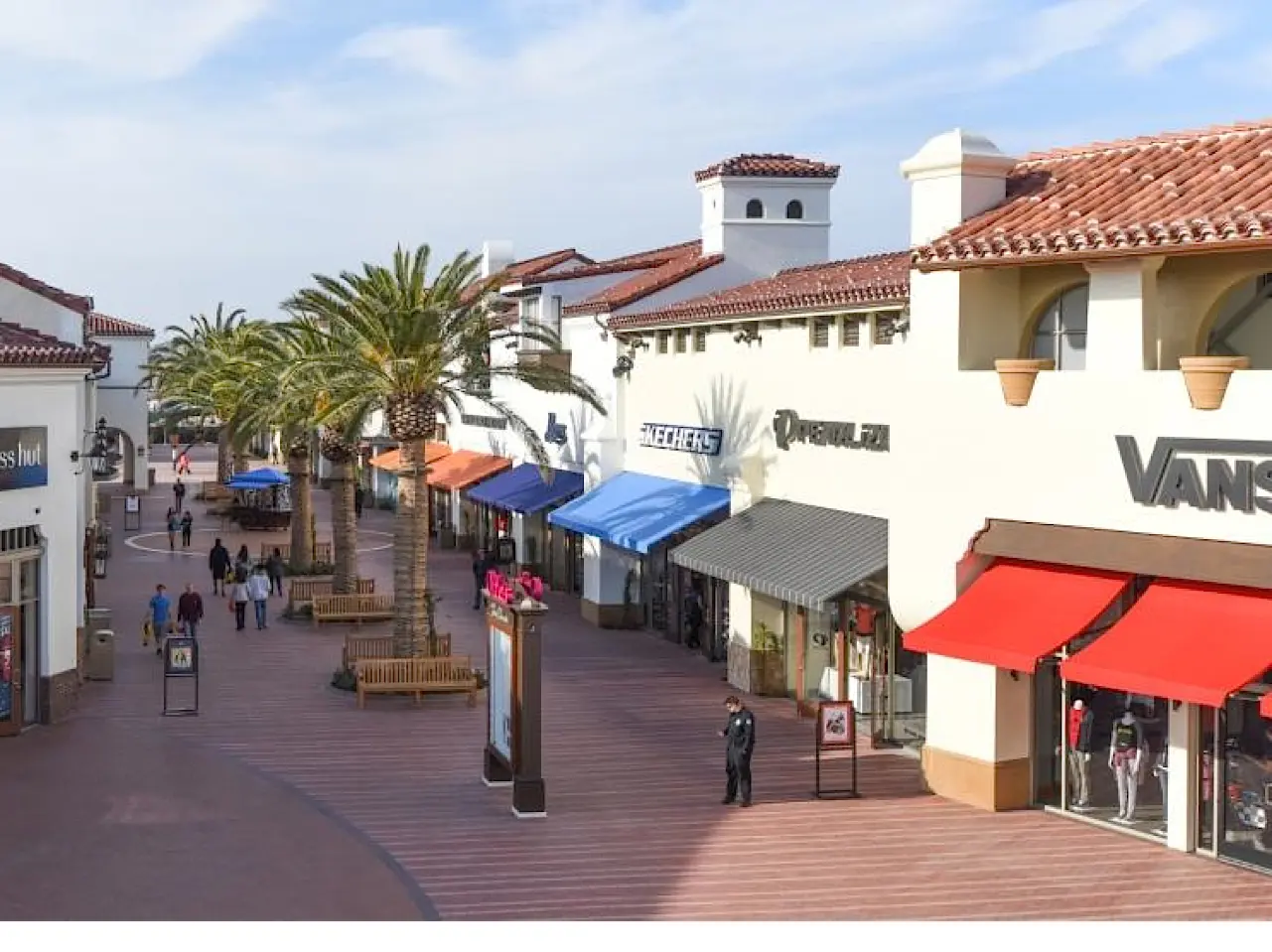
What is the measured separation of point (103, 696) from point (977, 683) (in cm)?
1619

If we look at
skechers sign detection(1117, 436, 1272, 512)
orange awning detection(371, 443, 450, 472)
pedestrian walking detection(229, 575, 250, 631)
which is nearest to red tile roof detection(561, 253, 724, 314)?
pedestrian walking detection(229, 575, 250, 631)

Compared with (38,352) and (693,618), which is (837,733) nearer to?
(693,618)

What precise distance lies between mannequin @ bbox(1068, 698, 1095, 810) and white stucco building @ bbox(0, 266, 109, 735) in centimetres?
1562

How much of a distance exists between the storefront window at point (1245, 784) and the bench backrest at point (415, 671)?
14515 millimetres

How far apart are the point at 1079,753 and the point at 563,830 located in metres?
6.24

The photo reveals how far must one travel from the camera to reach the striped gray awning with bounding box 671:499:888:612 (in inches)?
961

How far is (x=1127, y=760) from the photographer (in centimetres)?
1948

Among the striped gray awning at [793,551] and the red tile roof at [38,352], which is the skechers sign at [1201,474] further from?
the red tile roof at [38,352]

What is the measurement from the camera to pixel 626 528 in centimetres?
3300

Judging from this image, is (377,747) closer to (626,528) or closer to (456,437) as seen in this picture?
(626,528)

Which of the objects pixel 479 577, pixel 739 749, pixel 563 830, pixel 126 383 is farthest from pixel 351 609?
pixel 126 383

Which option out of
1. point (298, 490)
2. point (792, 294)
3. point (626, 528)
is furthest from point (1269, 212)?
point (298, 490)

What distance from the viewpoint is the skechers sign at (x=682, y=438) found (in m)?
31.9

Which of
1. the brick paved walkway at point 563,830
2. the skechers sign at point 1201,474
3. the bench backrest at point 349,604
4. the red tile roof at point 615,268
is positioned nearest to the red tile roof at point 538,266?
the red tile roof at point 615,268
